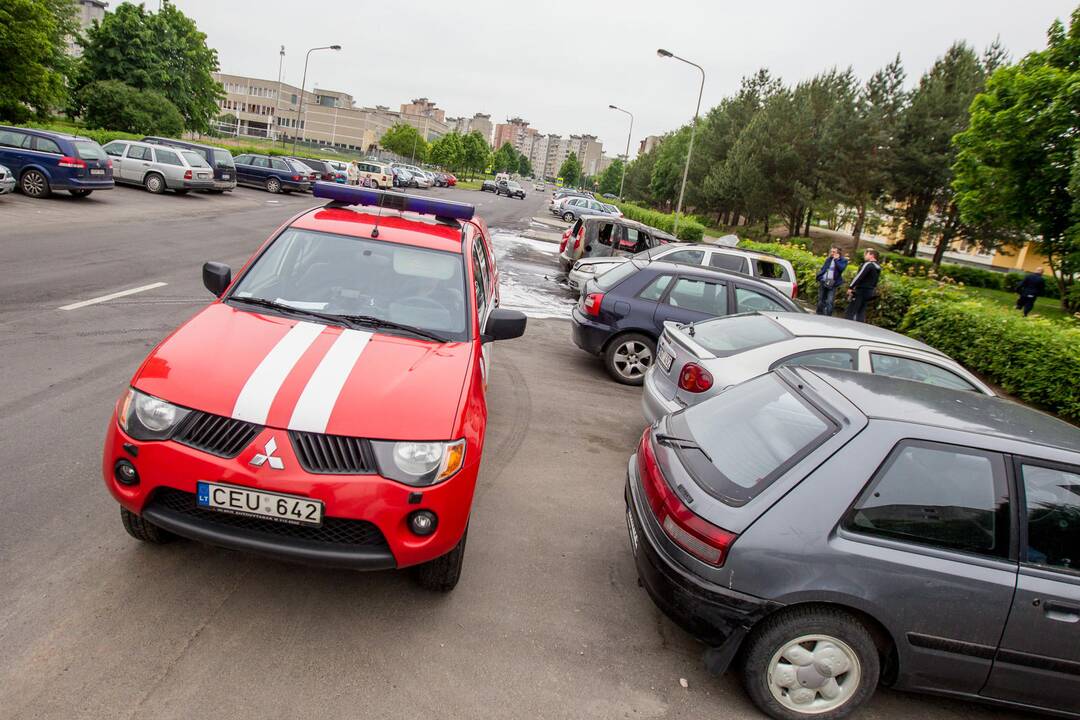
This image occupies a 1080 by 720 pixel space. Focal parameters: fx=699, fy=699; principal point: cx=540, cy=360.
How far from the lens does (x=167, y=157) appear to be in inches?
918

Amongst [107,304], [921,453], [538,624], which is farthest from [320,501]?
[107,304]

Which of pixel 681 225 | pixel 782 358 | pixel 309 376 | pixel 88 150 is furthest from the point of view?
pixel 681 225

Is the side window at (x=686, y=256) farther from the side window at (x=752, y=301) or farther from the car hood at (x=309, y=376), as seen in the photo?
the car hood at (x=309, y=376)

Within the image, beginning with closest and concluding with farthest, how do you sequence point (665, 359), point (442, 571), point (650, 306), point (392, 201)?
point (442, 571) < point (392, 201) < point (665, 359) < point (650, 306)

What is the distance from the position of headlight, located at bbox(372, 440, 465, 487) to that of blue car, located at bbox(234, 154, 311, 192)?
31.7 meters

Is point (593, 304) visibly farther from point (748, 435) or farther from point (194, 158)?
point (194, 158)

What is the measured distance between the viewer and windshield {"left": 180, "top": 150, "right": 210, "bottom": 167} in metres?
23.7

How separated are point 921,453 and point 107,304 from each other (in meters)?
9.10

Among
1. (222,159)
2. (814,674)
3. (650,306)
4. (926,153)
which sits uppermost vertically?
(926,153)

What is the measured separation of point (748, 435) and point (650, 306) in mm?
5016

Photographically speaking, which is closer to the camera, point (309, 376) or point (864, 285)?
point (309, 376)

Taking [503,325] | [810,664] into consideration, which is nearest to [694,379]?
[503,325]

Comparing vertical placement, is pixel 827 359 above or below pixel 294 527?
above

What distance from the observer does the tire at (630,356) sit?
28.3ft
